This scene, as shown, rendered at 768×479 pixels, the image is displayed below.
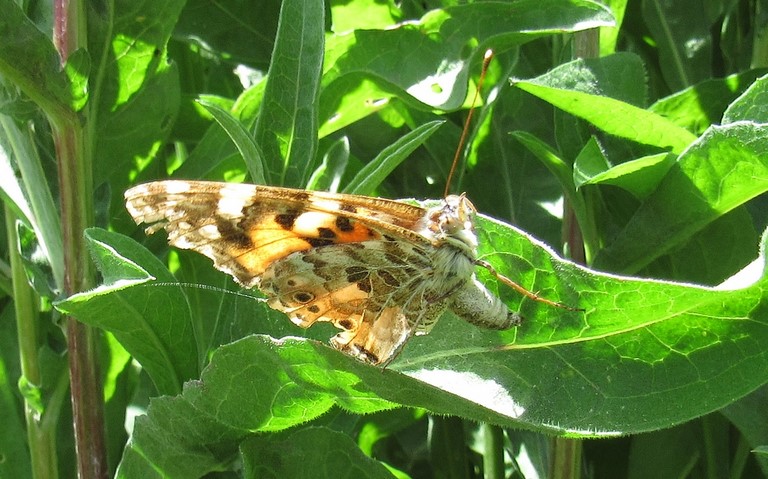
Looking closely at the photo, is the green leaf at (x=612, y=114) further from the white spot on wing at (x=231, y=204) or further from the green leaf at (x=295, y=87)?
the white spot on wing at (x=231, y=204)

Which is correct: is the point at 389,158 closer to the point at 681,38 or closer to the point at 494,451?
the point at 494,451

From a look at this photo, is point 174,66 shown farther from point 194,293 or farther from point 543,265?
point 543,265

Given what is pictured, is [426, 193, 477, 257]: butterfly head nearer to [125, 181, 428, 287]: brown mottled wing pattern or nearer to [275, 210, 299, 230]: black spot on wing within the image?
[125, 181, 428, 287]: brown mottled wing pattern

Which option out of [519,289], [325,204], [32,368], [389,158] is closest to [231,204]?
[325,204]

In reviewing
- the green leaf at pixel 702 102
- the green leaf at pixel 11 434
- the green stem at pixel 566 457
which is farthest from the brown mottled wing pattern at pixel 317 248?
the green leaf at pixel 11 434

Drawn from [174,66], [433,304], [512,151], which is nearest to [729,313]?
[433,304]

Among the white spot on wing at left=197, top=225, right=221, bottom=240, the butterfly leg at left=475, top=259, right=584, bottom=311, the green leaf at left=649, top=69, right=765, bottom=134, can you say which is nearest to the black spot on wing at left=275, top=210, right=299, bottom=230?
the white spot on wing at left=197, top=225, right=221, bottom=240
